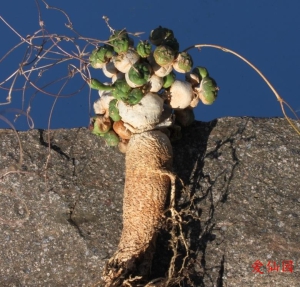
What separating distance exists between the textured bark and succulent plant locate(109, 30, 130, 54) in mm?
179

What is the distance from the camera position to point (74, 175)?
1839mm

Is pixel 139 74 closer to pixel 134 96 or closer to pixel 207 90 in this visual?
pixel 134 96

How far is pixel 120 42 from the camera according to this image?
1679mm

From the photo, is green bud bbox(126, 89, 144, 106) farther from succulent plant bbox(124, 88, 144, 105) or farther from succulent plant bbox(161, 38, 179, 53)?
succulent plant bbox(161, 38, 179, 53)

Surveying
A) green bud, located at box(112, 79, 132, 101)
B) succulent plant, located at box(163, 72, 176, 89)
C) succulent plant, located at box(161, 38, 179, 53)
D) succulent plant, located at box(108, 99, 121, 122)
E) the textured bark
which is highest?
succulent plant, located at box(161, 38, 179, 53)

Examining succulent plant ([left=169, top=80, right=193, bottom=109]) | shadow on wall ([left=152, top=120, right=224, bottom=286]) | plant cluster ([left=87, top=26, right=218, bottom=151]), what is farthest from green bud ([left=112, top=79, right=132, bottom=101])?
shadow on wall ([left=152, top=120, right=224, bottom=286])

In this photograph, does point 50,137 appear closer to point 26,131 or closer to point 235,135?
point 26,131

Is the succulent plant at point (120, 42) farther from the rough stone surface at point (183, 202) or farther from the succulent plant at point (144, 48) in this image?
the rough stone surface at point (183, 202)

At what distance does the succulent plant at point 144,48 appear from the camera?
5.46ft

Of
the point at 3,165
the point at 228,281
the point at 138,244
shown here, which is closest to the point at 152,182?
the point at 138,244

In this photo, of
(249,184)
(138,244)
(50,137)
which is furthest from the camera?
(50,137)

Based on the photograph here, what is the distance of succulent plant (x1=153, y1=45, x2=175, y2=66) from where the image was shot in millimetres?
1658

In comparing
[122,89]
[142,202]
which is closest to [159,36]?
[122,89]

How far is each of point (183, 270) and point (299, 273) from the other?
23 centimetres
